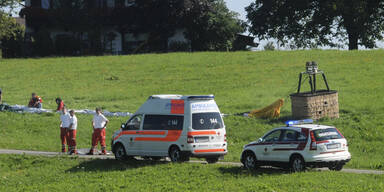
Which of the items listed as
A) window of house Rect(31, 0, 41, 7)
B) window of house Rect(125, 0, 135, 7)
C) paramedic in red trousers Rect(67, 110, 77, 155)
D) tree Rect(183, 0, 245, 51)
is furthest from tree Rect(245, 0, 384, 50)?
paramedic in red trousers Rect(67, 110, 77, 155)

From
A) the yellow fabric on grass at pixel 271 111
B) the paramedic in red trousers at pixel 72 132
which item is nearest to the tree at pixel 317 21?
the yellow fabric on grass at pixel 271 111

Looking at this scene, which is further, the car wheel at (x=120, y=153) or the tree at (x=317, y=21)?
the tree at (x=317, y=21)

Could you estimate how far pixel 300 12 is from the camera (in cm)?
6512

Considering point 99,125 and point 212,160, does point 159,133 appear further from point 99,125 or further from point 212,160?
point 99,125

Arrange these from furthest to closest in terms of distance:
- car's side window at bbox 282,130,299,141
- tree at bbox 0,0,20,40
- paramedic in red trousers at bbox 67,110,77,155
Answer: tree at bbox 0,0,20,40 < paramedic in red trousers at bbox 67,110,77,155 < car's side window at bbox 282,130,299,141

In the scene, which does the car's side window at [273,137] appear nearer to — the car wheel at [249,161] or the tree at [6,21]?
the car wheel at [249,161]

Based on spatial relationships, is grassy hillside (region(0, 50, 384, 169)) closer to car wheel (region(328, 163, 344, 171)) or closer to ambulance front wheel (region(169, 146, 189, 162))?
car wheel (region(328, 163, 344, 171))

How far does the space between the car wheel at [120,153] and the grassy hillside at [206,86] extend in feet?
12.7

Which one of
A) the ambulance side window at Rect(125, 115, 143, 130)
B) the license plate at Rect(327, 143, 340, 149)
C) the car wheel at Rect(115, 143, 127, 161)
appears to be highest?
the ambulance side window at Rect(125, 115, 143, 130)

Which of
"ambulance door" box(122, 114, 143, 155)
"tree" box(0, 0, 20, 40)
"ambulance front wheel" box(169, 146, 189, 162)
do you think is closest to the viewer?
"ambulance front wheel" box(169, 146, 189, 162)

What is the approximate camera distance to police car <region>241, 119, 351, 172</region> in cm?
2051

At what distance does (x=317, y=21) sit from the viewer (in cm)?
6281

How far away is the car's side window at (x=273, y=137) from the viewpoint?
2180cm

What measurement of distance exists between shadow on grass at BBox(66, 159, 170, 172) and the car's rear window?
224 inches
